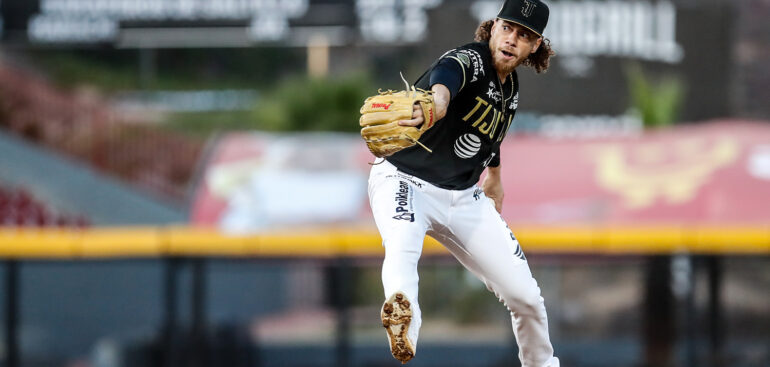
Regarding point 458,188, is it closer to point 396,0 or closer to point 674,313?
point 674,313

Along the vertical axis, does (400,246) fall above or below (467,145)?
below

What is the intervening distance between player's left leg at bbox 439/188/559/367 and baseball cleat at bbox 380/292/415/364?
0.82 m

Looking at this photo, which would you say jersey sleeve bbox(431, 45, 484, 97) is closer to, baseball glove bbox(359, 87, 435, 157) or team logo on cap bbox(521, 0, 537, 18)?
baseball glove bbox(359, 87, 435, 157)

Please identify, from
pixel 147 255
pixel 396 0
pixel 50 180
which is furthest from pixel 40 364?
pixel 396 0

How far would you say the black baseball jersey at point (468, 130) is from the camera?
19.9 feet

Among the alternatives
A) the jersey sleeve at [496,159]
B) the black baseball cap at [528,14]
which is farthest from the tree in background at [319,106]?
the black baseball cap at [528,14]

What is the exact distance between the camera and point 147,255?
12.7 meters

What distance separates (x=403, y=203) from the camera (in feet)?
20.2

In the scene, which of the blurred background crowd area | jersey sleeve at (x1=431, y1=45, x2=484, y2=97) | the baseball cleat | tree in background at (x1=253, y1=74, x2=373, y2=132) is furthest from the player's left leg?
tree in background at (x1=253, y1=74, x2=373, y2=132)

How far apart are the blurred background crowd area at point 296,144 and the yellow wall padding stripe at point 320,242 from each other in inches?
5.4

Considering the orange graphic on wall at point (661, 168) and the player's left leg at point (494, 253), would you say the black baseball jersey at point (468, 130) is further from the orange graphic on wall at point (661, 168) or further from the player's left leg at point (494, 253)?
the orange graphic on wall at point (661, 168)

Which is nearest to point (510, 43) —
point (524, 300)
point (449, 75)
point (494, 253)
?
point (449, 75)

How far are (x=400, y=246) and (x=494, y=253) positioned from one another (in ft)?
1.92

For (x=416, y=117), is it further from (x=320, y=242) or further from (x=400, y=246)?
(x=320, y=242)
